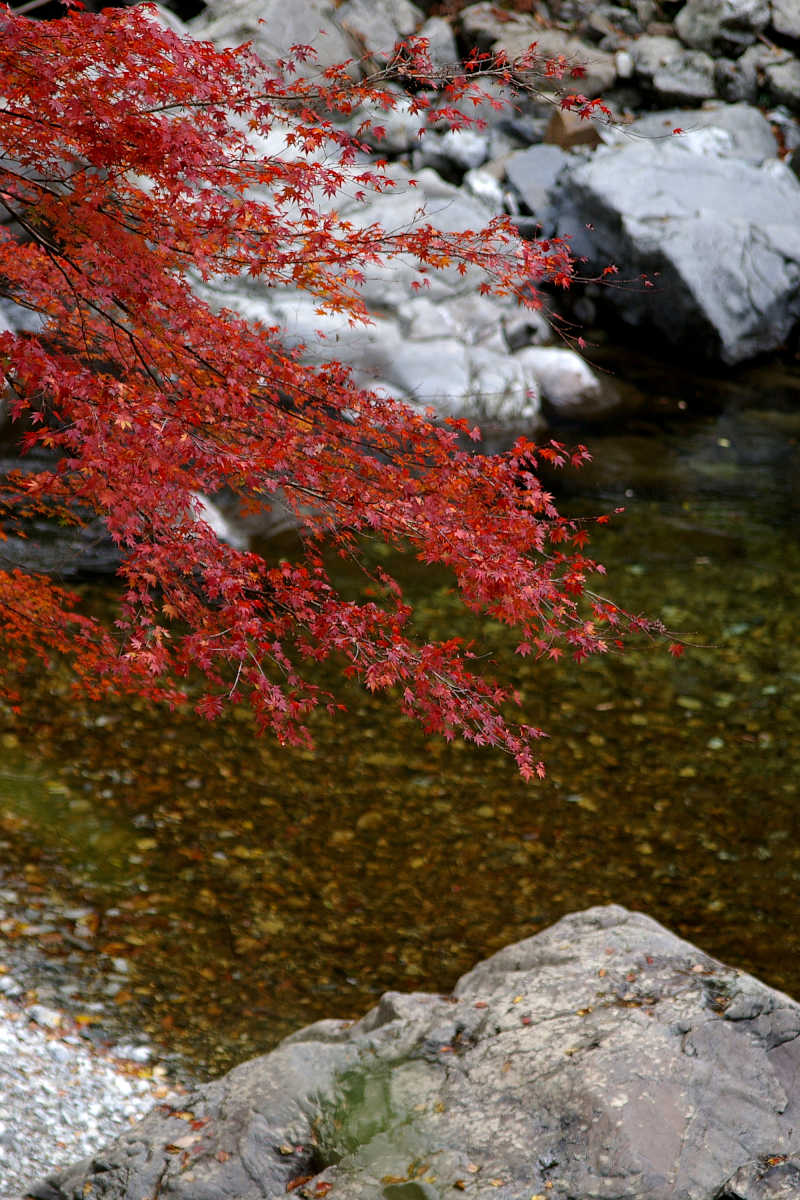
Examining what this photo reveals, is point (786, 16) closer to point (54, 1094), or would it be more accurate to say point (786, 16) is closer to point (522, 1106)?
point (522, 1106)

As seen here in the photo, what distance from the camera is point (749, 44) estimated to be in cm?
1916

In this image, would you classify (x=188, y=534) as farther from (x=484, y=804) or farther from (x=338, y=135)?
(x=484, y=804)

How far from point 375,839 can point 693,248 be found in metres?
11.1

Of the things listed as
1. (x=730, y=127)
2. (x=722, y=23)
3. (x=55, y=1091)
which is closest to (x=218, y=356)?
(x=55, y=1091)

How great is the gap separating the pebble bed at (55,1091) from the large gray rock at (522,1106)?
41cm

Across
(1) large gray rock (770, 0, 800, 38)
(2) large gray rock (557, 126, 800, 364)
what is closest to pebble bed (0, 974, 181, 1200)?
(2) large gray rock (557, 126, 800, 364)

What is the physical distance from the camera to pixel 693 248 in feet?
46.5

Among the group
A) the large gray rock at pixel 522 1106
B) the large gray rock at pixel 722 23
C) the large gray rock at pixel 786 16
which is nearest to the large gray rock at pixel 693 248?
the large gray rock at pixel 722 23

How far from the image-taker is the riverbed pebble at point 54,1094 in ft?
12.4

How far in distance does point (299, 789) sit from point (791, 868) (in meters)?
3.02

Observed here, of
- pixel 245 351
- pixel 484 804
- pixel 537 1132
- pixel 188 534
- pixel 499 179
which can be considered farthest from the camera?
pixel 499 179

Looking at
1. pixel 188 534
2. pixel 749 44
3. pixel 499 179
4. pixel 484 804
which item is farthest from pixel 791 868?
pixel 749 44

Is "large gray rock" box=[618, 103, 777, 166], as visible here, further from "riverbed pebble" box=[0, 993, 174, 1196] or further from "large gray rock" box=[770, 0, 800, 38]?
"riverbed pebble" box=[0, 993, 174, 1196]

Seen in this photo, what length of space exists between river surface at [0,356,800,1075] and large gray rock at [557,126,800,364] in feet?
23.2
